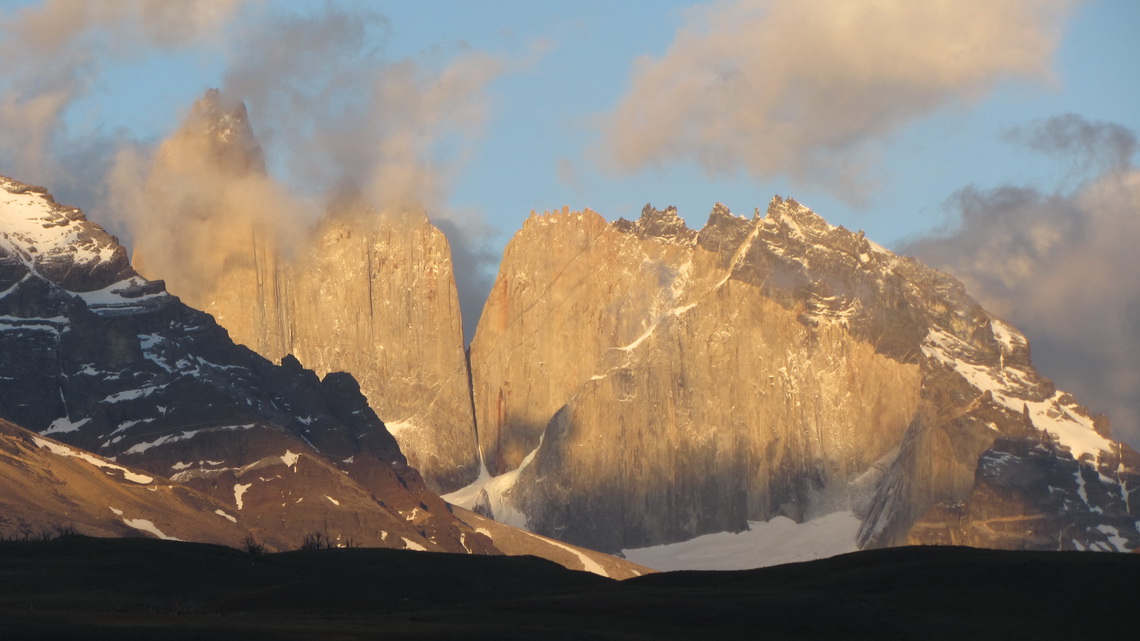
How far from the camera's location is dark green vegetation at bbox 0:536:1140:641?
86188 mm

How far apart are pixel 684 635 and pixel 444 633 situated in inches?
471

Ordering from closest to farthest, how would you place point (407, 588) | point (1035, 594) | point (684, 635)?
point (684, 635) < point (1035, 594) < point (407, 588)

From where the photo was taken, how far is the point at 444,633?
82750 millimetres

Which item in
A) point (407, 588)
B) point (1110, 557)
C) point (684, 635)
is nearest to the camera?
point (684, 635)

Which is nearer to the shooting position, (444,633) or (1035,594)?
(444,633)

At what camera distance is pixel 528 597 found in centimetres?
10412

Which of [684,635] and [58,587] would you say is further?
[58,587]

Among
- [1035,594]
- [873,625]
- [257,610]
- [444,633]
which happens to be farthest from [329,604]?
[1035,594]

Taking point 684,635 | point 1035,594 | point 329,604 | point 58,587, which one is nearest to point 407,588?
point 329,604

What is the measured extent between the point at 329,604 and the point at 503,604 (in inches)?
357

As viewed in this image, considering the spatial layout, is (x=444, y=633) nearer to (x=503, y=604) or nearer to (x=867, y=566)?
(x=503, y=604)

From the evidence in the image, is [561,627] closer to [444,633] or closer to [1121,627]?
[444,633]

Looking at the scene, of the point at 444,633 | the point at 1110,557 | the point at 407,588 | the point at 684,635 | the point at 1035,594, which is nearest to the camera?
the point at 444,633

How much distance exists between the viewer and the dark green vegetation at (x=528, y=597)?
8619cm
